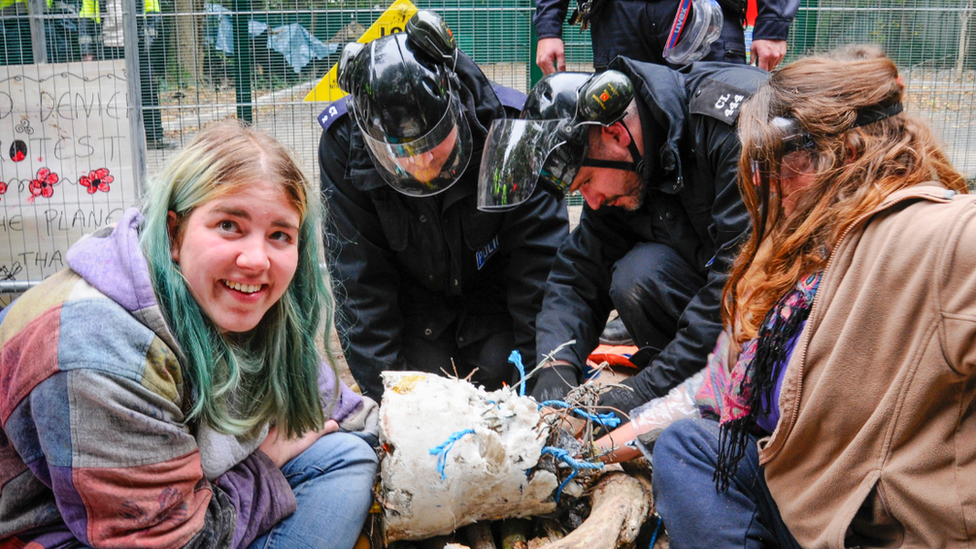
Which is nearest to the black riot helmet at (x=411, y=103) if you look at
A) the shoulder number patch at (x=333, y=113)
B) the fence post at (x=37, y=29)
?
the shoulder number patch at (x=333, y=113)

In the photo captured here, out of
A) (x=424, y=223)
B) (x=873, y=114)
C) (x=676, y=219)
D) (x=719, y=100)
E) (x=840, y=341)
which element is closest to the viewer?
(x=840, y=341)

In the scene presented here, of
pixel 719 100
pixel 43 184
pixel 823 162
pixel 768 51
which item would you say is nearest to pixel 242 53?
pixel 43 184

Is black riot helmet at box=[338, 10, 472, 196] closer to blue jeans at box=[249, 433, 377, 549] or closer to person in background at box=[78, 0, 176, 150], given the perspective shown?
blue jeans at box=[249, 433, 377, 549]

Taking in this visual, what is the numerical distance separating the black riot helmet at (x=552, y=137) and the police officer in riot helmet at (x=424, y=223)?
0.54 ft

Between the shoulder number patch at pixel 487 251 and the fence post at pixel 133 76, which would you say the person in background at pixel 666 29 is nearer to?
the shoulder number patch at pixel 487 251

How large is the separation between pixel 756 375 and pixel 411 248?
169cm

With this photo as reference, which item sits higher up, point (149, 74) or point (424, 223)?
point (149, 74)

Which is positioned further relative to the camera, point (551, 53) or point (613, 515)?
point (551, 53)

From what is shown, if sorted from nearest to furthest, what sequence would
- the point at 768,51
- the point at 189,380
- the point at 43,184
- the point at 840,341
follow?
the point at 840,341
the point at 189,380
the point at 768,51
the point at 43,184

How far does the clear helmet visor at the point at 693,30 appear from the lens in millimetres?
3525

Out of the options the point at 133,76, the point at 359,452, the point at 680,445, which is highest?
the point at 133,76

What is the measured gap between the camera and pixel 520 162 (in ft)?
8.86

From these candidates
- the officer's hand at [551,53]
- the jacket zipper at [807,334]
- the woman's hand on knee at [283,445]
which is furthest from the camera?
the officer's hand at [551,53]

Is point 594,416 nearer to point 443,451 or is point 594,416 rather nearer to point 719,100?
point 443,451
